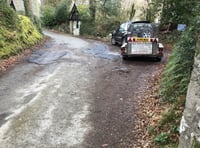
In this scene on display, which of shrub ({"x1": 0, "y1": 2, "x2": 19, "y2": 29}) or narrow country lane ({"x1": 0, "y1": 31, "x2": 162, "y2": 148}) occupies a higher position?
shrub ({"x1": 0, "y1": 2, "x2": 19, "y2": 29})

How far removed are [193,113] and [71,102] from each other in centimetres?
648

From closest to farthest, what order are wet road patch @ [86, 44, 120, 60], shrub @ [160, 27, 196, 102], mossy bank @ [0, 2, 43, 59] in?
1. shrub @ [160, 27, 196, 102]
2. mossy bank @ [0, 2, 43, 59]
3. wet road patch @ [86, 44, 120, 60]

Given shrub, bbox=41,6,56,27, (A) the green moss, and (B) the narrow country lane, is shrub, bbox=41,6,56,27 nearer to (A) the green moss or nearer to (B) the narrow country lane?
(A) the green moss

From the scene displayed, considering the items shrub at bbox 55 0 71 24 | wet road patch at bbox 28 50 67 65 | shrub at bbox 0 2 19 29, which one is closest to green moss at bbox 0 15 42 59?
shrub at bbox 0 2 19 29

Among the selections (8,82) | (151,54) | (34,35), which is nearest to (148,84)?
(151,54)

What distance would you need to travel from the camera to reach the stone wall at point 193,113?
3.56 meters

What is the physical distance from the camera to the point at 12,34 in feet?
60.8

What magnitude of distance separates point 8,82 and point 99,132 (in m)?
5.95

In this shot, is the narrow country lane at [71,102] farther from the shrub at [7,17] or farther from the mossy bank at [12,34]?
the shrub at [7,17]

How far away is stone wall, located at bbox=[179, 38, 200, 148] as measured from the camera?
3562mm

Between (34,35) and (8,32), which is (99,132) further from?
(34,35)

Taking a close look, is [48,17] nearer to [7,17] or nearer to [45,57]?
[7,17]

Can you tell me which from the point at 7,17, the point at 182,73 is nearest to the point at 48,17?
the point at 7,17

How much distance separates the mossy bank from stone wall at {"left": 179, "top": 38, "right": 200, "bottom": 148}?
13.4 metres
